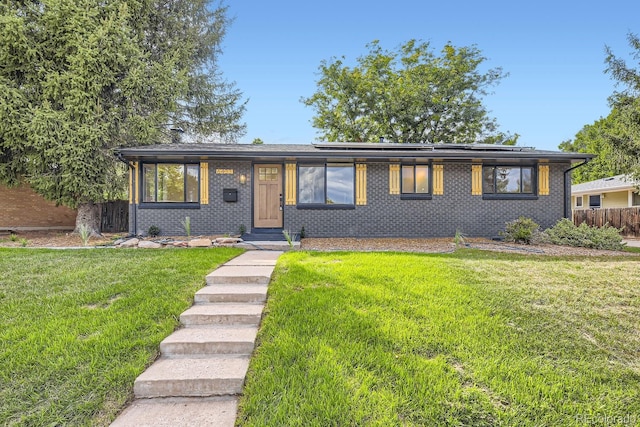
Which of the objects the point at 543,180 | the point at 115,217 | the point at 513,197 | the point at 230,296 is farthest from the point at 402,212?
the point at 115,217

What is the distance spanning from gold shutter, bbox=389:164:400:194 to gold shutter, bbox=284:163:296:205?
124 inches

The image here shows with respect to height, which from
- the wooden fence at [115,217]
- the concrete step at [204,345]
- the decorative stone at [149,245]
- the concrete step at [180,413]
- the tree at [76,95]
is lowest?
the concrete step at [180,413]

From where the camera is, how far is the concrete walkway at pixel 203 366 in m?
2.02

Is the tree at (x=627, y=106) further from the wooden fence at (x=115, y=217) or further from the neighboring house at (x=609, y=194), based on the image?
the wooden fence at (x=115, y=217)

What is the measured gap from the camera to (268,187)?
9797 millimetres

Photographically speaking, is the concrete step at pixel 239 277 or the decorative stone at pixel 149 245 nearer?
the concrete step at pixel 239 277

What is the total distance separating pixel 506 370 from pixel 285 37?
16.4 m

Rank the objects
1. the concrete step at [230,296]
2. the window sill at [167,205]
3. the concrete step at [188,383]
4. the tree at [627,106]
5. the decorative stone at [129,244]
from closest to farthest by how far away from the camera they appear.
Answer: the concrete step at [188,383], the concrete step at [230,296], the decorative stone at [129,244], the window sill at [167,205], the tree at [627,106]

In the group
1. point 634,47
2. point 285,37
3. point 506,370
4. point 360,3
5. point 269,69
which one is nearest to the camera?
point 506,370

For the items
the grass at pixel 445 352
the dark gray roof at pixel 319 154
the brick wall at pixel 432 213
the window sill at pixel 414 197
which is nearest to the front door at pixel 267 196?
the brick wall at pixel 432 213

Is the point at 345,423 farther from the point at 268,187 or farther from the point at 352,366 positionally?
the point at 268,187

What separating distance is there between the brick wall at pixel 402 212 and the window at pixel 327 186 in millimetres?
358

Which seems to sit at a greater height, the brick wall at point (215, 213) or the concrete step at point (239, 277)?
the brick wall at point (215, 213)

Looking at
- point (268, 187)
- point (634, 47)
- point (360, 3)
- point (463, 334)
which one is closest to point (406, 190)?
point (268, 187)
